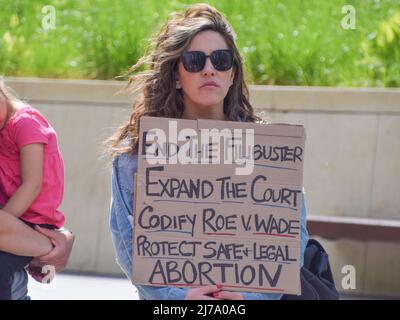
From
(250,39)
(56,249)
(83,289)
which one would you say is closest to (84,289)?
(83,289)

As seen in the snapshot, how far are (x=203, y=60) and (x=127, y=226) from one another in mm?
643

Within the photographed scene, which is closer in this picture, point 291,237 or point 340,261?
point 291,237

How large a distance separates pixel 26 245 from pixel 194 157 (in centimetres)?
65

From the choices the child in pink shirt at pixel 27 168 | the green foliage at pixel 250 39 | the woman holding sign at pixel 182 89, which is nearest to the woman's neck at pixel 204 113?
the woman holding sign at pixel 182 89

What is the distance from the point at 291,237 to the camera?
3.67 meters

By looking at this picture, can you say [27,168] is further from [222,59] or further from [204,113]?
[222,59]

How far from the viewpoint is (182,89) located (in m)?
4.02

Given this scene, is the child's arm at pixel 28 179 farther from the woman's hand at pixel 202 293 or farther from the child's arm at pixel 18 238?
the woman's hand at pixel 202 293

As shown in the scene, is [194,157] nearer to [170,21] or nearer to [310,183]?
[170,21]

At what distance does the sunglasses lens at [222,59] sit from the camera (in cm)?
389

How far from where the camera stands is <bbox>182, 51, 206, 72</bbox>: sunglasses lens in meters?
3.88
